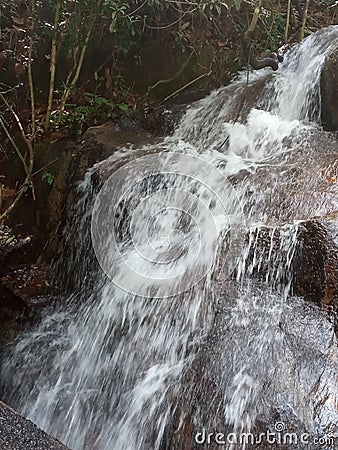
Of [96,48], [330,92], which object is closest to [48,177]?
[96,48]

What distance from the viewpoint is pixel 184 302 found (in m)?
3.30

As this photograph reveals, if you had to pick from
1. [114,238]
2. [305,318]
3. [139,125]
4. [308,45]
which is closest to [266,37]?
[308,45]

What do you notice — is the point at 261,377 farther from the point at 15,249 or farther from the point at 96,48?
the point at 96,48

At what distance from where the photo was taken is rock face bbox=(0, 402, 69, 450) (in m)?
2.34

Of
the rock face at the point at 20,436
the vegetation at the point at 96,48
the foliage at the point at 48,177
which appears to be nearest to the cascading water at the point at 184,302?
the foliage at the point at 48,177

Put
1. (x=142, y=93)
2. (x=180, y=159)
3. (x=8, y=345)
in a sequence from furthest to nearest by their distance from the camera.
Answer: (x=142, y=93), (x=180, y=159), (x=8, y=345)

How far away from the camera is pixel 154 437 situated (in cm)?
278

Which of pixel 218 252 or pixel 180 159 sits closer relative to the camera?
pixel 218 252

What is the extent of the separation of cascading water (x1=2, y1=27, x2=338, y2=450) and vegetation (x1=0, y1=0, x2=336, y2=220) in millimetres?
1046

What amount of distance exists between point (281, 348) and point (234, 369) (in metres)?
0.29

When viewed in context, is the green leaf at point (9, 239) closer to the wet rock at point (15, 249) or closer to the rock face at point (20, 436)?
the wet rock at point (15, 249)

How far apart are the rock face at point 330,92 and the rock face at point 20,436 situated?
3.77m

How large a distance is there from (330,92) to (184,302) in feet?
9.36

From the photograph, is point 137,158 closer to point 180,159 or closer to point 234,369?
point 180,159
